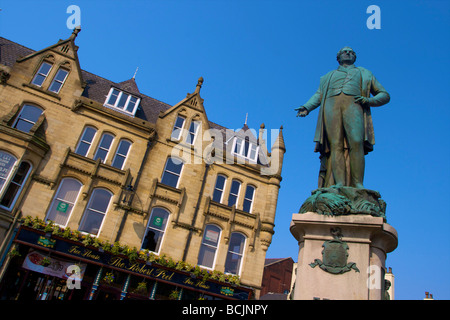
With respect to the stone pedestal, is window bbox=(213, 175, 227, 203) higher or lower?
higher

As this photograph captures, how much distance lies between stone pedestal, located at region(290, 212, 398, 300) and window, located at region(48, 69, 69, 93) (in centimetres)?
2119

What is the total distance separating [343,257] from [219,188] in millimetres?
19079

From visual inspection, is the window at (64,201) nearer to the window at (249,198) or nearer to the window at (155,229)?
the window at (155,229)

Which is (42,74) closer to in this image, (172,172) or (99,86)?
(99,86)

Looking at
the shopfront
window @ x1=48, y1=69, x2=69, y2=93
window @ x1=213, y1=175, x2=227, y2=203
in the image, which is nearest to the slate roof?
window @ x1=48, y1=69, x2=69, y2=93

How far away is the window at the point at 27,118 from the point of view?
1945 cm

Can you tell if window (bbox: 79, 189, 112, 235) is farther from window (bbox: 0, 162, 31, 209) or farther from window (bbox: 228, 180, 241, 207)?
window (bbox: 228, 180, 241, 207)

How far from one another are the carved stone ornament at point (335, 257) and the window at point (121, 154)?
18.5 metres

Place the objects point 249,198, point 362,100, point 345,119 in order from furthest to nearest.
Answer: point 249,198, point 345,119, point 362,100

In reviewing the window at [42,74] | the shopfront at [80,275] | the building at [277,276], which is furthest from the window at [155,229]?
the building at [277,276]

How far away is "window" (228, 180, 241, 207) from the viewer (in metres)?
23.4

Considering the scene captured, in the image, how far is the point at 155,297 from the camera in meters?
19.0

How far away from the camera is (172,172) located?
73.4 ft

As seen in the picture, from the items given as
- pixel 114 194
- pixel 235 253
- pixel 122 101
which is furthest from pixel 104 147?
pixel 235 253
